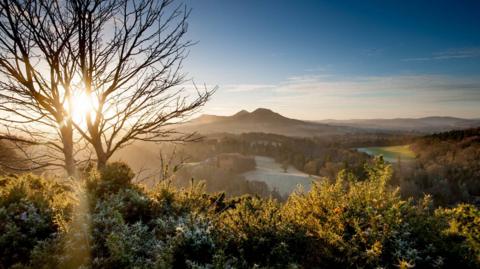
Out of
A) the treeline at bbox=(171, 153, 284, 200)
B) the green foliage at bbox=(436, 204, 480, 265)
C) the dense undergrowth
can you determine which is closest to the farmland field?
the treeline at bbox=(171, 153, 284, 200)

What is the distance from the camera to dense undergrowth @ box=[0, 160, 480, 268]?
10.3ft

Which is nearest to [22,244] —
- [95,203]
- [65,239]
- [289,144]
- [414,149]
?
[65,239]

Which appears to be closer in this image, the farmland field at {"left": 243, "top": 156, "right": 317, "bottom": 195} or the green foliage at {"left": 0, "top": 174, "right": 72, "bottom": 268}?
the green foliage at {"left": 0, "top": 174, "right": 72, "bottom": 268}

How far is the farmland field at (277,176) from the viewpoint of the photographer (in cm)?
8541

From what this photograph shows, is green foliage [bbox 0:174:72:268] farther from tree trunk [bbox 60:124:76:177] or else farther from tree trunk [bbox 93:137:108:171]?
tree trunk [bbox 60:124:76:177]

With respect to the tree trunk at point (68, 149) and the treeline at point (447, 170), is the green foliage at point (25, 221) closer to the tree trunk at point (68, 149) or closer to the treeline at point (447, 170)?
the tree trunk at point (68, 149)

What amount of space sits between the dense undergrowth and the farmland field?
7821 cm

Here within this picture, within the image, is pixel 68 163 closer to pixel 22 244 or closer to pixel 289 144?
pixel 22 244

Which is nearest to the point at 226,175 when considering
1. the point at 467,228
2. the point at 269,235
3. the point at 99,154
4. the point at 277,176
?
the point at 277,176

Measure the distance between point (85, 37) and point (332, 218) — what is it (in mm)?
5094

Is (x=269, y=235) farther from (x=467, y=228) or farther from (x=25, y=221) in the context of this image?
(x=25, y=221)

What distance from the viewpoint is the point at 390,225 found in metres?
3.29

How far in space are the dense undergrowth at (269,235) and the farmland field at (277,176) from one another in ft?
257

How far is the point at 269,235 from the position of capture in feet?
11.9
